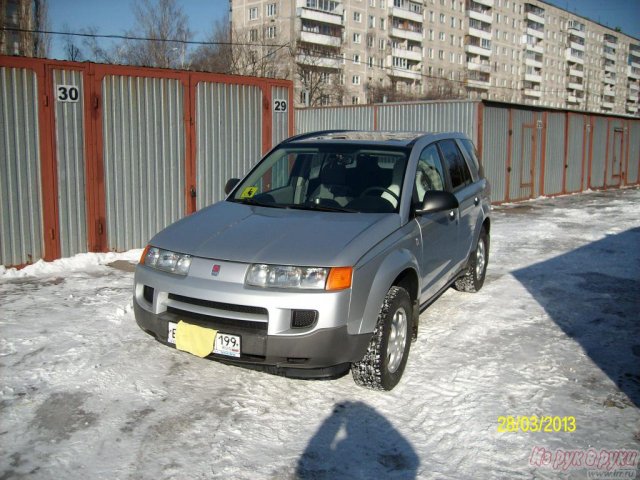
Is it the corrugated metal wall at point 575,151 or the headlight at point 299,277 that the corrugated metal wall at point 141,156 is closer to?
the headlight at point 299,277

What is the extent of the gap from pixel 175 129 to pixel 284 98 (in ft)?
7.46

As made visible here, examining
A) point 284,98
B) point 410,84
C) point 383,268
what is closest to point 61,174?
point 284,98

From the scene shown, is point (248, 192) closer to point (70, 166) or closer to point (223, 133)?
point (70, 166)

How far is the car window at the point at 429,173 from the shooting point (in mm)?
4809

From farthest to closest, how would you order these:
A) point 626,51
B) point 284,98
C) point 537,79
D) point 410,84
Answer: point 626,51
point 537,79
point 410,84
point 284,98

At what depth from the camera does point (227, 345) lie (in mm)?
3627

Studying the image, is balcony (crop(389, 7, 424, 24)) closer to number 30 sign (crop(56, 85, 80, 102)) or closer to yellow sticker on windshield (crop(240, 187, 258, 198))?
number 30 sign (crop(56, 85, 80, 102))

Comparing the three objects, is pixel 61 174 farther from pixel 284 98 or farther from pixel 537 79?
pixel 537 79

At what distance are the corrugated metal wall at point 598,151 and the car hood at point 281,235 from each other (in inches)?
869

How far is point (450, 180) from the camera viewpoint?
18.4 feet

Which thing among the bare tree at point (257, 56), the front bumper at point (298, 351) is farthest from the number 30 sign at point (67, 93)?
the bare tree at point (257, 56)

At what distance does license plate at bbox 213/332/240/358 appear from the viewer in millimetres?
3596

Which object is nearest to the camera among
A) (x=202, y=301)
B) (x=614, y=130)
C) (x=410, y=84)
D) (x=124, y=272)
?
(x=202, y=301)

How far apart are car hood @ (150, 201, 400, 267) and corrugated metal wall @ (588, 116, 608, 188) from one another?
2208cm
